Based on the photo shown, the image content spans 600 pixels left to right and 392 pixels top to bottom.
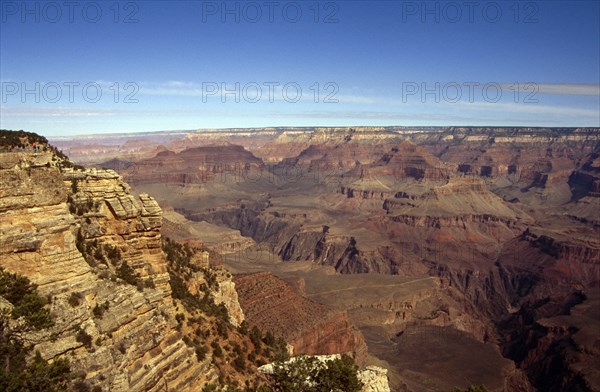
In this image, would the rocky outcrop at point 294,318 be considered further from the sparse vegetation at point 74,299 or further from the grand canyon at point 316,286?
the sparse vegetation at point 74,299

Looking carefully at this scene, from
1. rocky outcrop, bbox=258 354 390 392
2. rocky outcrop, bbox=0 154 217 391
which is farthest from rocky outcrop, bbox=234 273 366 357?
rocky outcrop, bbox=0 154 217 391

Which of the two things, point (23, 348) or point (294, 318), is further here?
point (294, 318)

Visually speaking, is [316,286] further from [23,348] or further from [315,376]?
[23,348]

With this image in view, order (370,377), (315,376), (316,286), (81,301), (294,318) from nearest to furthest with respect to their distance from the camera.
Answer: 1. (81,301)
2. (315,376)
3. (370,377)
4. (294,318)
5. (316,286)

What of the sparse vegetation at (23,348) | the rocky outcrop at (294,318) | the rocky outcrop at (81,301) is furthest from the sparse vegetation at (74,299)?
the rocky outcrop at (294,318)

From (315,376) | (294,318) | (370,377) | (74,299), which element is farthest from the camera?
(294,318)

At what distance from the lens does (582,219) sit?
Answer: 19225 centimetres

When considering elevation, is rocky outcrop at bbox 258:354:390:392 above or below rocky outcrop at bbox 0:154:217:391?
below

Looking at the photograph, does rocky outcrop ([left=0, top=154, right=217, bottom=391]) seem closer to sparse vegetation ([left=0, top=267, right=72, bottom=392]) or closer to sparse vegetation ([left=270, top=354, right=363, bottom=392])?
sparse vegetation ([left=0, top=267, right=72, bottom=392])

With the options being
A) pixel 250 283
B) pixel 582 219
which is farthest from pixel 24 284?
pixel 582 219

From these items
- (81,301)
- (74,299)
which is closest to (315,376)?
(81,301)

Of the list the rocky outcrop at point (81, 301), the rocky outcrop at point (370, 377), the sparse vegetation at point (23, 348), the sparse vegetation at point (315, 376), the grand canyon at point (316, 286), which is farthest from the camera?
the rocky outcrop at point (370, 377)

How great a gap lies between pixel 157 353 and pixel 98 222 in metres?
6.74

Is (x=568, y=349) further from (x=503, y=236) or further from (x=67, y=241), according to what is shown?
(x=503, y=236)
